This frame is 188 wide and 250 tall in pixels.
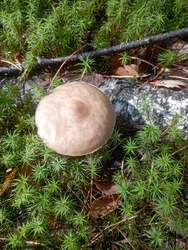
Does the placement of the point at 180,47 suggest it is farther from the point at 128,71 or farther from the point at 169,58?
the point at 128,71

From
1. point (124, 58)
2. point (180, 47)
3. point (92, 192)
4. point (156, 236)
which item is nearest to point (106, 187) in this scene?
point (92, 192)

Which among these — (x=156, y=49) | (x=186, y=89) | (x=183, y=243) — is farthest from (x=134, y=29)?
(x=183, y=243)

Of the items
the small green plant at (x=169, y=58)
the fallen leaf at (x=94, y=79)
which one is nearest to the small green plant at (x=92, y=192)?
the fallen leaf at (x=94, y=79)

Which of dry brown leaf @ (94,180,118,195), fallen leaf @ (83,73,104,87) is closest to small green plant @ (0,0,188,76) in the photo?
fallen leaf @ (83,73,104,87)

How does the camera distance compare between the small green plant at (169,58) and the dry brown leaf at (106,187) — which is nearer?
the dry brown leaf at (106,187)

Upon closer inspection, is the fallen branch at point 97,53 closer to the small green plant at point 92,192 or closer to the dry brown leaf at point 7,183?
the small green plant at point 92,192

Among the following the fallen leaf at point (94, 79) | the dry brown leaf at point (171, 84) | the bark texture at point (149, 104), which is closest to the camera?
the bark texture at point (149, 104)
